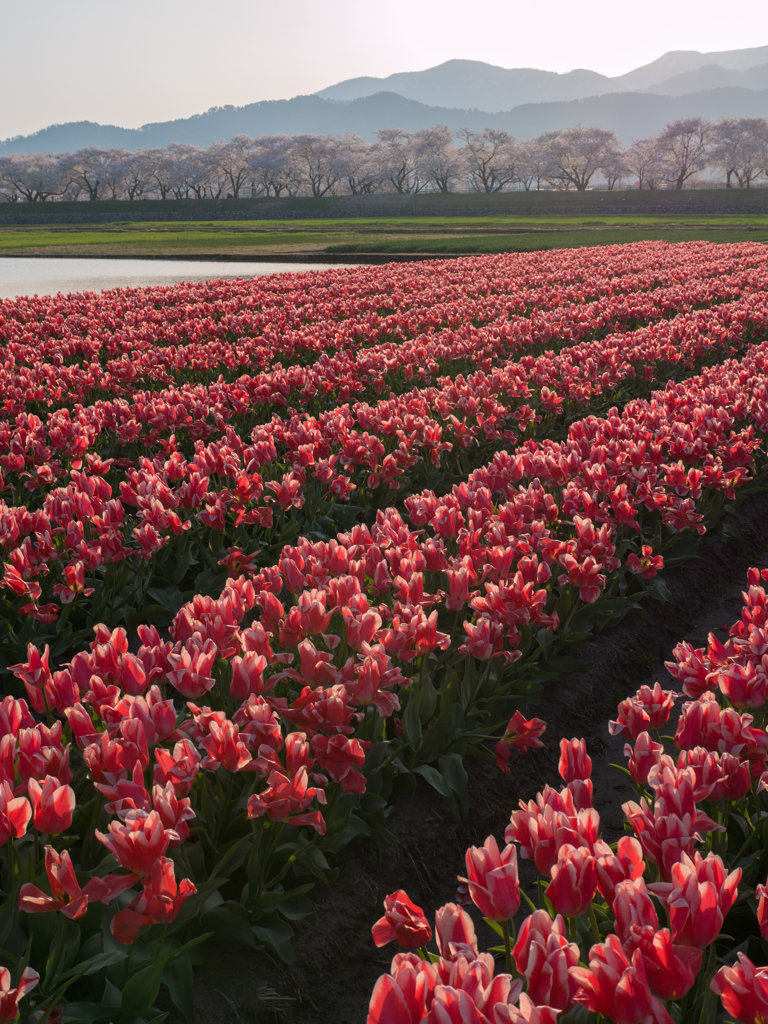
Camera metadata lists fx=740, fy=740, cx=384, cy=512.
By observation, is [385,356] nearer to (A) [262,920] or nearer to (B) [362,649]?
(B) [362,649]

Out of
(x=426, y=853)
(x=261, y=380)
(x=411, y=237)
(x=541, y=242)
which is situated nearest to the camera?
(x=426, y=853)

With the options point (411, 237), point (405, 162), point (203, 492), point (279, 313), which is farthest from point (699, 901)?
point (405, 162)

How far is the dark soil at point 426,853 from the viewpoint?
236cm

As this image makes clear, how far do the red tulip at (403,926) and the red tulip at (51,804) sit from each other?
0.87 meters

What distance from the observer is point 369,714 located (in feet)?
9.75

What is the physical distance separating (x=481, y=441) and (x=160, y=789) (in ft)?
20.5

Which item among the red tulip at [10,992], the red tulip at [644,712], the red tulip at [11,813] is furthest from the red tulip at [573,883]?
the red tulip at [11,813]

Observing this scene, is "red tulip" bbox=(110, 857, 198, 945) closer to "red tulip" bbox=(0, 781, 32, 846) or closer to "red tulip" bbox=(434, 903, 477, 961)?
"red tulip" bbox=(0, 781, 32, 846)

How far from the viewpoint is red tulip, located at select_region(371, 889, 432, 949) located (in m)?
1.55

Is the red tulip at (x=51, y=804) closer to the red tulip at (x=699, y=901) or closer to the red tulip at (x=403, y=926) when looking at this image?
the red tulip at (x=403, y=926)

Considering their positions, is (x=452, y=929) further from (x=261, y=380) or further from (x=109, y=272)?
(x=109, y=272)

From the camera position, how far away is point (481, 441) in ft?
25.5

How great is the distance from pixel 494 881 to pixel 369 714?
142cm

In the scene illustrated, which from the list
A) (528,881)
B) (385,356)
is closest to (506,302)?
(385,356)
